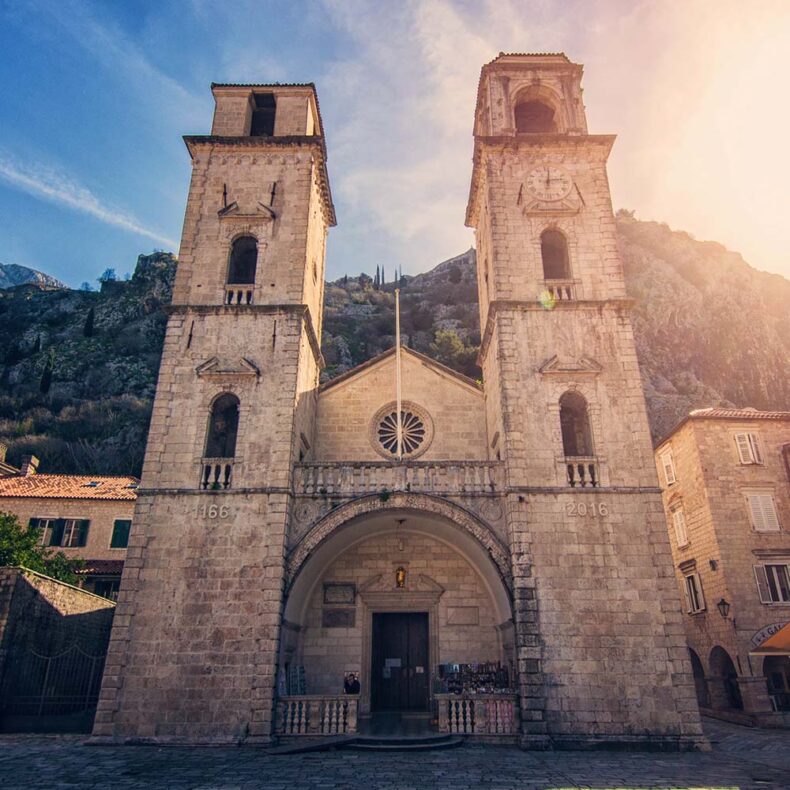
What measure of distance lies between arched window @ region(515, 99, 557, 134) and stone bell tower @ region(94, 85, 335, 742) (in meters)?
7.31

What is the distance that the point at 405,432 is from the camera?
731 inches

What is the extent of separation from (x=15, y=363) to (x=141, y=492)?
52.2m

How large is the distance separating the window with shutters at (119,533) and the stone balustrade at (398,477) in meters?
15.7

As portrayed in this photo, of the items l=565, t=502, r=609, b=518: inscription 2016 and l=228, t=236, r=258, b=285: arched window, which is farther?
l=228, t=236, r=258, b=285: arched window

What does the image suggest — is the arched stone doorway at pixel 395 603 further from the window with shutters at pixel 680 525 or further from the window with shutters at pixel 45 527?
the window with shutters at pixel 45 527

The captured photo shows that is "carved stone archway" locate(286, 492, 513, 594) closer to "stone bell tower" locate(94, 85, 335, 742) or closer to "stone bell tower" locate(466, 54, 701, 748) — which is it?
"stone bell tower" locate(466, 54, 701, 748)

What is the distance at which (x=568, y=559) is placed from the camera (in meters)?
13.7

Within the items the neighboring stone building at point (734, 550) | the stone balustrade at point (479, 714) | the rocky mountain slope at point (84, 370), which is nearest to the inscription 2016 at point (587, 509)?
the stone balustrade at point (479, 714)

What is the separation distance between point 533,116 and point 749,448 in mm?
14800

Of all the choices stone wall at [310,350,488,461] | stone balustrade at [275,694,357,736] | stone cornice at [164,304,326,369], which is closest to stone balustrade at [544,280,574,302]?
stone wall at [310,350,488,461]

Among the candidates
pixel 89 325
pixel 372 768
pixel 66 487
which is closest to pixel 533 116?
pixel 372 768

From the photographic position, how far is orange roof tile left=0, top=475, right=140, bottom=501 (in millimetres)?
26609

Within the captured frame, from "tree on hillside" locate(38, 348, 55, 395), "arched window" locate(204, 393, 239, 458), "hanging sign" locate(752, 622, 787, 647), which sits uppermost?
"tree on hillside" locate(38, 348, 55, 395)

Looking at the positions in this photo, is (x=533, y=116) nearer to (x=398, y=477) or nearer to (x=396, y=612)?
(x=398, y=477)
